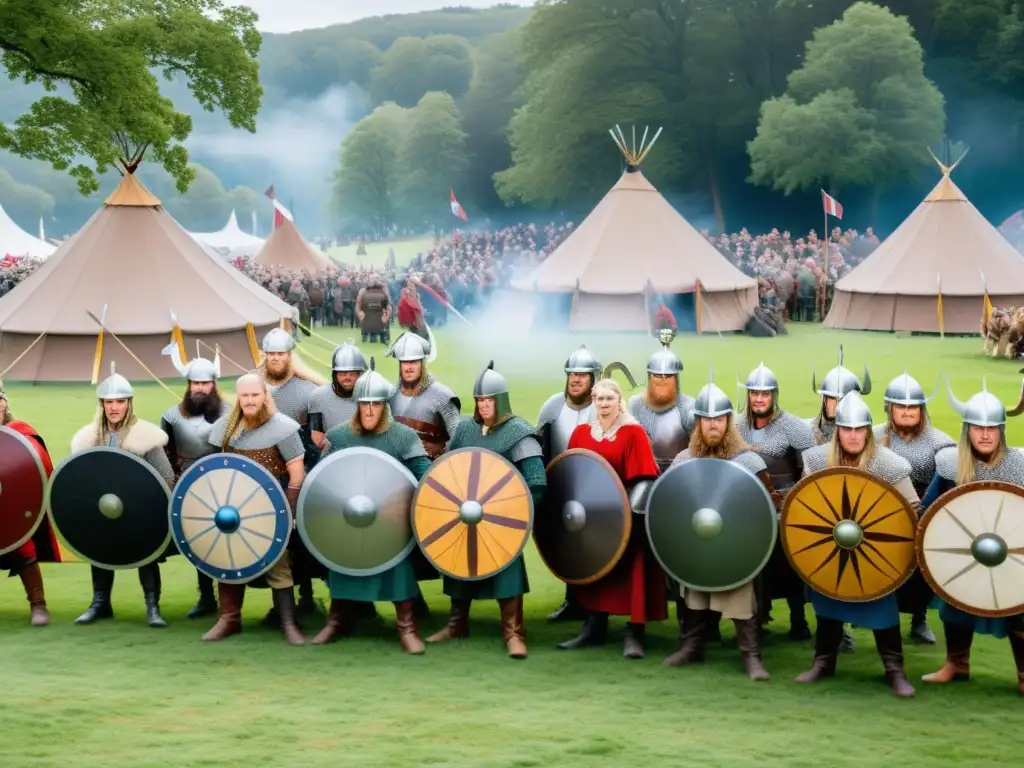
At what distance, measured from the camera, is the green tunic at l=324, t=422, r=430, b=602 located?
Result: 7207 mm

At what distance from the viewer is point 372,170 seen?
73375 millimetres

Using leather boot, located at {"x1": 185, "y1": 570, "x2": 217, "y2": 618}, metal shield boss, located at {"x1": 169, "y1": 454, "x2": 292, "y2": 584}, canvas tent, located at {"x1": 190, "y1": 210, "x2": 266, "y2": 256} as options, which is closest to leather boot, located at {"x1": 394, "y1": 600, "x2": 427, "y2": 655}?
metal shield boss, located at {"x1": 169, "y1": 454, "x2": 292, "y2": 584}

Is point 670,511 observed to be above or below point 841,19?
below

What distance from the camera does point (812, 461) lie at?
691cm

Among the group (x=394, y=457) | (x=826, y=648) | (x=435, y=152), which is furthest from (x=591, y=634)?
(x=435, y=152)

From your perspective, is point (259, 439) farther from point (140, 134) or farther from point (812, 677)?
point (140, 134)

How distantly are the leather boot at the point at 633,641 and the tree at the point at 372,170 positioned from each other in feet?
213

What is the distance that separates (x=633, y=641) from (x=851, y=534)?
126 cm

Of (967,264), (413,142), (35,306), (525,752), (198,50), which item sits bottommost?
(525,752)

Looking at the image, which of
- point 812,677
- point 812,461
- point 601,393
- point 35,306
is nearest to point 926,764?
point 812,677

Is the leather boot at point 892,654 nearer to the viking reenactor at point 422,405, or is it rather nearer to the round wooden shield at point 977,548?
the round wooden shield at point 977,548

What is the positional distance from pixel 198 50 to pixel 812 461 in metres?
17.0

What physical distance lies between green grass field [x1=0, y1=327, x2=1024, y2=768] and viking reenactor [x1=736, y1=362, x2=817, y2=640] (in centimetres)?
33

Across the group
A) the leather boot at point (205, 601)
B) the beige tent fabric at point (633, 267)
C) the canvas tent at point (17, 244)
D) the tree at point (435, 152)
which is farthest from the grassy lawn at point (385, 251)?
the leather boot at point (205, 601)
